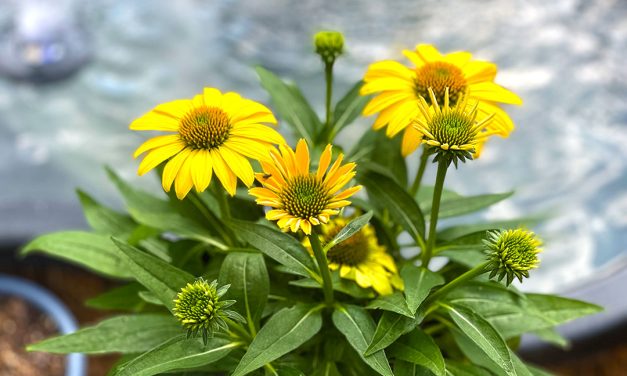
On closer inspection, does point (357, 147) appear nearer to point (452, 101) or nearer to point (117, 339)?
point (452, 101)

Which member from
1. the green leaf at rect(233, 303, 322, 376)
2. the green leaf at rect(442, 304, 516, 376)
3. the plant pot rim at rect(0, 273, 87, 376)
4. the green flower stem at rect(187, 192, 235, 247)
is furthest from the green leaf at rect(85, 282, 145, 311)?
the plant pot rim at rect(0, 273, 87, 376)

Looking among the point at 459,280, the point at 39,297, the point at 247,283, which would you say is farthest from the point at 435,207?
the point at 39,297

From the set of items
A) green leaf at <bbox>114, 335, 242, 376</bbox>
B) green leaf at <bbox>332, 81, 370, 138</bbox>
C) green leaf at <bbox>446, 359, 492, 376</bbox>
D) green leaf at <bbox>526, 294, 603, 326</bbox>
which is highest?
green leaf at <bbox>332, 81, 370, 138</bbox>

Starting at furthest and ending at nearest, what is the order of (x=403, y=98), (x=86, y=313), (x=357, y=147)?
(x=86, y=313)
(x=357, y=147)
(x=403, y=98)

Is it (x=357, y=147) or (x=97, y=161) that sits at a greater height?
(x=97, y=161)

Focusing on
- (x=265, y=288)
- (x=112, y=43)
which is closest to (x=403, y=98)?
(x=265, y=288)

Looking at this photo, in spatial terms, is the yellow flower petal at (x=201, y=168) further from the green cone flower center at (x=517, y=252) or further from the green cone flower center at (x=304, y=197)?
the green cone flower center at (x=517, y=252)

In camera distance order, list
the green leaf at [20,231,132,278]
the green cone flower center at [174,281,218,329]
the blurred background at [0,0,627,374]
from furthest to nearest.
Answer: the blurred background at [0,0,627,374]
the green leaf at [20,231,132,278]
the green cone flower center at [174,281,218,329]

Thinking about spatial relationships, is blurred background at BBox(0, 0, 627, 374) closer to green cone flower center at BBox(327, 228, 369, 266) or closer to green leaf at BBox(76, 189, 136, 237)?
green leaf at BBox(76, 189, 136, 237)

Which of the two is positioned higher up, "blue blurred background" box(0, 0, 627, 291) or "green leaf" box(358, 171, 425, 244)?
"blue blurred background" box(0, 0, 627, 291)
